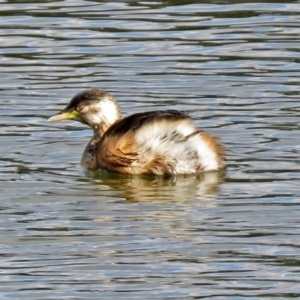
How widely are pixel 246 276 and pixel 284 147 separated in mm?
3340

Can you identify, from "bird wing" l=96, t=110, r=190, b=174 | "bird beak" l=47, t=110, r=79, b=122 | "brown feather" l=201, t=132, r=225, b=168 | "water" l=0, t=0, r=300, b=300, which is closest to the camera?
"water" l=0, t=0, r=300, b=300

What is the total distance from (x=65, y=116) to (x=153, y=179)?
126 cm

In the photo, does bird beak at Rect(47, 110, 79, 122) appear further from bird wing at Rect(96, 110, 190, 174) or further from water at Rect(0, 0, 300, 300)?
bird wing at Rect(96, 110, 190, 174)

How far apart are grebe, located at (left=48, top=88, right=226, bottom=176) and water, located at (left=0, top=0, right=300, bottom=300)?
11cm

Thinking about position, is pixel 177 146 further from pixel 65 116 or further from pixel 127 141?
pixel 65 116

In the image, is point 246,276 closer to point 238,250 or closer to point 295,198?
point 238,250

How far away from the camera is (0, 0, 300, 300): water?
800 centimetres

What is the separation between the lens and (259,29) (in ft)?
50.3

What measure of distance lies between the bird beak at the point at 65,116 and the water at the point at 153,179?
201 millimetres

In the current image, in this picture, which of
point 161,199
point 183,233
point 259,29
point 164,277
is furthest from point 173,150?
point 259,29

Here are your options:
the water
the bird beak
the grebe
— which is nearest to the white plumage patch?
the grebe

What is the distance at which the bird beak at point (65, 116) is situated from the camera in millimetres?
11609

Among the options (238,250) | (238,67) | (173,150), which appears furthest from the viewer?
(238,67)

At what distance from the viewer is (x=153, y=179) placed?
1072 cm
